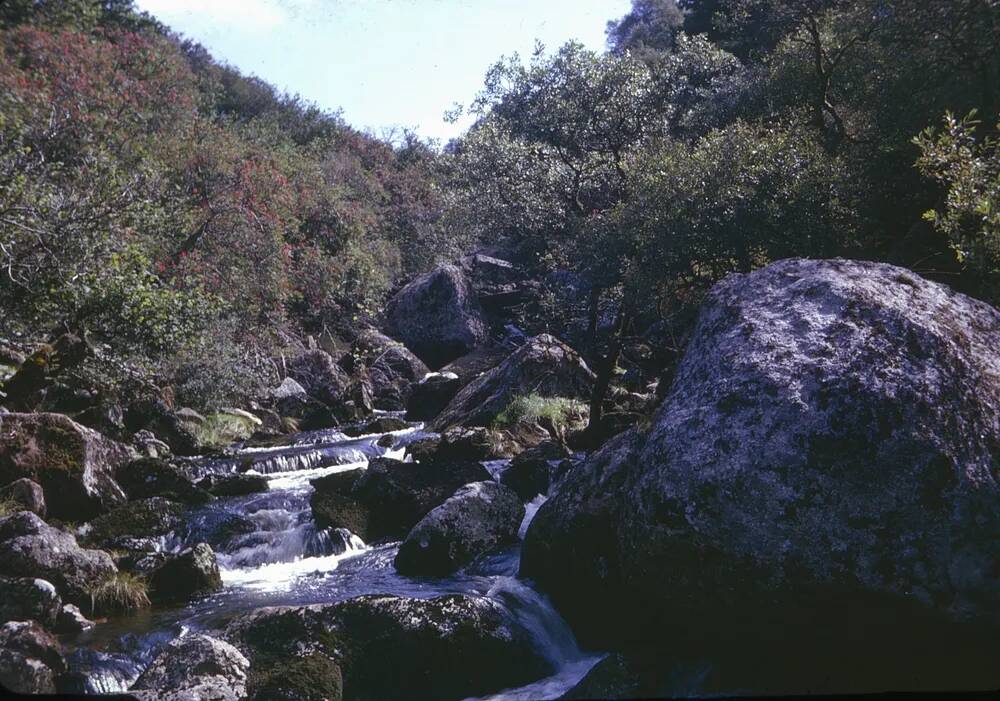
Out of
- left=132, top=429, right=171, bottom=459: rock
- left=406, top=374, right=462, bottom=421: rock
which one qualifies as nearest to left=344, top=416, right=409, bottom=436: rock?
left=406, top=374, right=462, bottom=421: rock

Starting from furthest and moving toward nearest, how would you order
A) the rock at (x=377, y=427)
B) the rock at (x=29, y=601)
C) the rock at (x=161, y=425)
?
the rock at (x=377, y=427)
the rock at (x=161, y=425)
the rock at (x=29, y=601)

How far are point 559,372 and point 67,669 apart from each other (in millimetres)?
12445

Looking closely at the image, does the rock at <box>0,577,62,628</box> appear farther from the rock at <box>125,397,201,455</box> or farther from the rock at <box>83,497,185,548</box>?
the rock at <box>125,397,201,455</box>

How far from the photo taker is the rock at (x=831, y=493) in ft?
16.1

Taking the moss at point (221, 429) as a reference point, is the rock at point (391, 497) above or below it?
below

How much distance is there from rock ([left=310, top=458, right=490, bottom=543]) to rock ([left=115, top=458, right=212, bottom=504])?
8.14 feet

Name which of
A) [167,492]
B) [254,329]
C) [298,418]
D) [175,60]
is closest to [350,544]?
[167,492]

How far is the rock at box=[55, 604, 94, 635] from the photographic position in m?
8.40

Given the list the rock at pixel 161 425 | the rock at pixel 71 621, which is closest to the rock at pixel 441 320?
the rock at pixel 161 425

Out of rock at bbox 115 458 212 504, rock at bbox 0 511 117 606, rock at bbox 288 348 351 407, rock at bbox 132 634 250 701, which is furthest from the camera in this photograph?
rock at bbox 288 348 351 407

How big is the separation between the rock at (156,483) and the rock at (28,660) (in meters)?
5.87

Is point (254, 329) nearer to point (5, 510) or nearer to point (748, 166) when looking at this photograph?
point (5, 510)

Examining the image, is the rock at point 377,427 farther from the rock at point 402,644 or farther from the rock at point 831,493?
the rock at point 831,493

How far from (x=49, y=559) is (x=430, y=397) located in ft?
43.0
